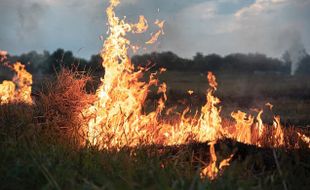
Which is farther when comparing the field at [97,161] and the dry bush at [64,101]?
the dry bush at [64,101]

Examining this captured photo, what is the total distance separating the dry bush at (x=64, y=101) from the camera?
10.2m

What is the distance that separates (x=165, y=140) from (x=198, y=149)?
1.46 m

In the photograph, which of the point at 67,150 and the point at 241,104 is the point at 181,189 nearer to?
the point at 67,150

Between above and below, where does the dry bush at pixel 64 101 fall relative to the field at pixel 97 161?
above

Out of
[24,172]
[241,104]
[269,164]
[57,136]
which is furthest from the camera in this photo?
[241,104]

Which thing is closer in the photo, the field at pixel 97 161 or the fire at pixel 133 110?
the field at pixel 97 161

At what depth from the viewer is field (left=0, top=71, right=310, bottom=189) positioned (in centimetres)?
518

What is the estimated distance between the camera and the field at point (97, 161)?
5.18 m

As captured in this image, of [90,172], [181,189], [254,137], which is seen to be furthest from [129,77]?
[181,189]

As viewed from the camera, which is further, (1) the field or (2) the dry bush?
(2) the dry bush

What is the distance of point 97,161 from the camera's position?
6422 mm

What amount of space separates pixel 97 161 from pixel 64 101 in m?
4.36

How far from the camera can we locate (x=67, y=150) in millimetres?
7113

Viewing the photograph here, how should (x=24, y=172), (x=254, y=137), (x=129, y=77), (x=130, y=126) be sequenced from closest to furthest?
(x=24, y=172), (x=130, y=126), (x=129, y=77), (x=254, y=137)
